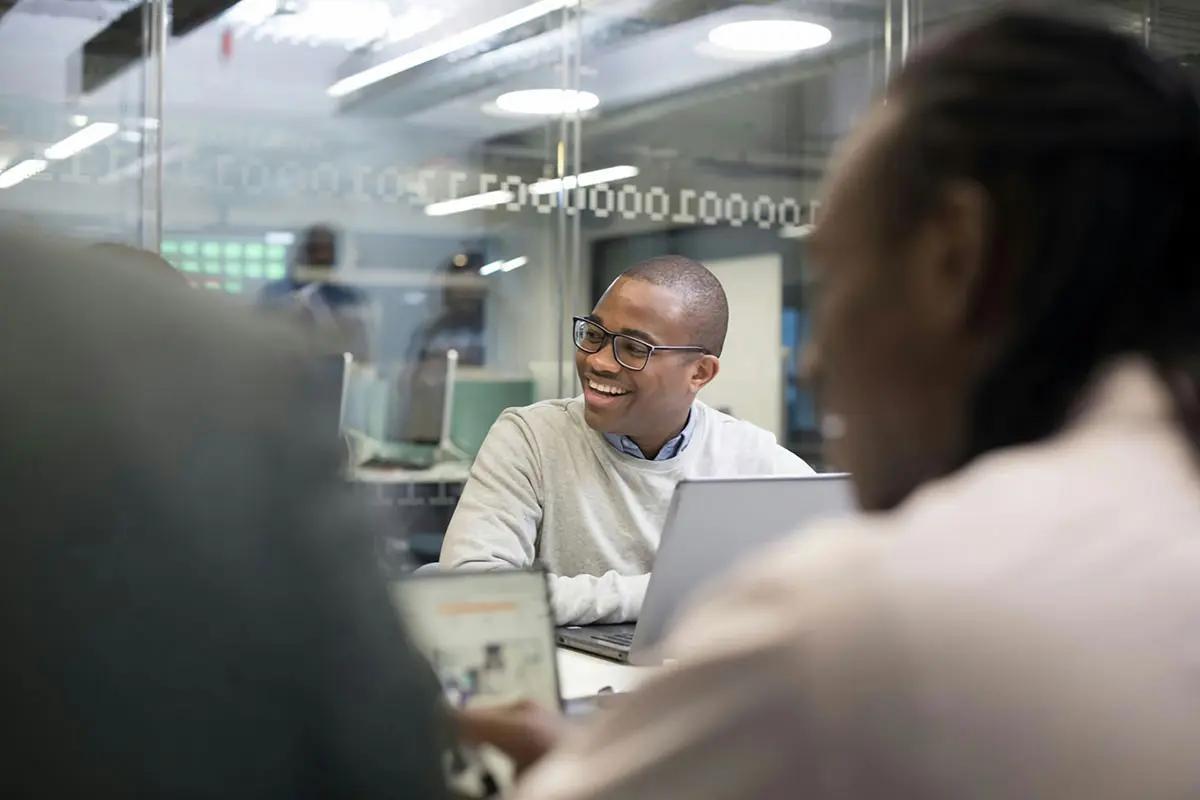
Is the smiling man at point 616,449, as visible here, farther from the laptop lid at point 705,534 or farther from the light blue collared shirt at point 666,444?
the laptop lid at point 705,534

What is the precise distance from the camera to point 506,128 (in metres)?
5.17

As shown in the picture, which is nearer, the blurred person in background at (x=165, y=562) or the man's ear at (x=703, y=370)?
the blurred person in background at (x=165, y=562)

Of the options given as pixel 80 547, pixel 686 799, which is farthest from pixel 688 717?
pixel 80 547

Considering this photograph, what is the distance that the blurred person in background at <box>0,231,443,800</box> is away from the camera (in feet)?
2.65

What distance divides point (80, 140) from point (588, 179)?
1.72 metres

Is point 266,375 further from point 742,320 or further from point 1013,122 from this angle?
point 742,320

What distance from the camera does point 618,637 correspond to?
8.12 feet

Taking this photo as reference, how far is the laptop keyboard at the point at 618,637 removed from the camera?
2.41m

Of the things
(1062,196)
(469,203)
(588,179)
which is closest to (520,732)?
(1062,196)

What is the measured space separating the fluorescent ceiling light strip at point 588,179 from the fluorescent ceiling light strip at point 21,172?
1634 mm

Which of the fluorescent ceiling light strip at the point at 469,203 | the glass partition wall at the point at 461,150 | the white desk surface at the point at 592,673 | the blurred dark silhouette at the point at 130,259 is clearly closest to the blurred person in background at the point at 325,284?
the glass partition wall at the point at 461,150

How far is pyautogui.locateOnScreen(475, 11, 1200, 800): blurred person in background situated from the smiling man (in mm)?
1889

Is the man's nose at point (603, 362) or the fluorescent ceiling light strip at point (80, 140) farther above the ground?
the fluorescent ceiling light strip at point (80, 140)

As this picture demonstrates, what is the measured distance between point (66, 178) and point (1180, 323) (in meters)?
4.23
